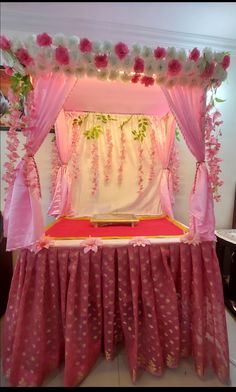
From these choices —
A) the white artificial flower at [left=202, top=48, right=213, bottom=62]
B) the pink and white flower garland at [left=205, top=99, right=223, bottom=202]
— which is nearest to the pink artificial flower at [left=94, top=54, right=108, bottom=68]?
the white artificial flower at [left=202, top=48, right=213, bottom=62]

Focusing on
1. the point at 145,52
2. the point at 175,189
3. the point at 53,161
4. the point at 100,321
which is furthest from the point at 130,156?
the point at 100,321

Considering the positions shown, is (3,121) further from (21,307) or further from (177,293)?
(177,293)

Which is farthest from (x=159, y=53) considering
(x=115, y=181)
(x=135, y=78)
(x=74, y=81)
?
(x=115, y=181)

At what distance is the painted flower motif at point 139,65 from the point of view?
4.14 feet

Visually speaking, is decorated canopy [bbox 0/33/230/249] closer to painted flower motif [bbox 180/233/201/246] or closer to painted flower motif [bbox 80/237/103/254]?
painted flower motif [bbox 180/233/201/246]

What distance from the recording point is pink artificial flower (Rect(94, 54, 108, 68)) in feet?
4.01

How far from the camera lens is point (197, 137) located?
1395 mm

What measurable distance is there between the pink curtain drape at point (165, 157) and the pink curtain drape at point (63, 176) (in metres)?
1.07

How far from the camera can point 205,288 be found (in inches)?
56.7

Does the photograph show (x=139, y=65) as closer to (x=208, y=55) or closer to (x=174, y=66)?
(x=174, y=66)

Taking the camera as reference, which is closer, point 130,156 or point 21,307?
point 21,307

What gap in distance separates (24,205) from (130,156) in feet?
5.06

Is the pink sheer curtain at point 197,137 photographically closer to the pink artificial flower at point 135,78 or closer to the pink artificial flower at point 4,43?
the pink artificial flower at point 135,78

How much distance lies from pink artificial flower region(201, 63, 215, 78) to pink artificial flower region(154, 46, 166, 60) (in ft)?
0.93
